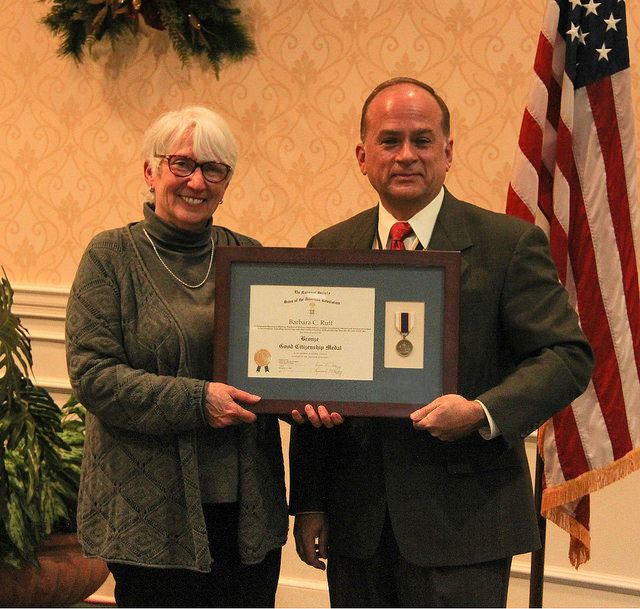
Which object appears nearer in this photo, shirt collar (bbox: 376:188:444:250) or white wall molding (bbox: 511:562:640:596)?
shirt collar (bbox: 376:188:444:250)

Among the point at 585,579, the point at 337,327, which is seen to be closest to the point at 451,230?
the point at 337,327

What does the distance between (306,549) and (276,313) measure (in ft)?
1.84

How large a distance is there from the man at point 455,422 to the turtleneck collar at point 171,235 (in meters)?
0.43

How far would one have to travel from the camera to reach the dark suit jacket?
83.5 inches

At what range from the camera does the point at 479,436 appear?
2.15m

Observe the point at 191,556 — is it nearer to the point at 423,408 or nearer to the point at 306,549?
the point at 306,549

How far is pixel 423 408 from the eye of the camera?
2.08m

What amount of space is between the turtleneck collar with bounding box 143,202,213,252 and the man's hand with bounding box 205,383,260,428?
0.36m

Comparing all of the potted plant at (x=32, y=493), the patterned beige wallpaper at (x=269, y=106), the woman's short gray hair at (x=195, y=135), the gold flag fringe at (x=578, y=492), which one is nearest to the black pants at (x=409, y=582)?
the woman's short gray hair at (x=195, y=135)

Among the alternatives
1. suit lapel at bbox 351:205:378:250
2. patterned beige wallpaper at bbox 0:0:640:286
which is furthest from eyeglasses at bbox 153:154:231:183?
patterned beige wallpaper at bbox 0:0:640:286

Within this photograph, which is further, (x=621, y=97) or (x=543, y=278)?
(x=621, y=97)

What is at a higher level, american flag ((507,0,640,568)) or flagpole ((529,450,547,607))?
american flag ((507,0,640,568))

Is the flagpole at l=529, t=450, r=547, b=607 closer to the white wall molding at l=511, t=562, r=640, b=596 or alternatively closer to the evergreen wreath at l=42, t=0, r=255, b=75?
the white wall molding at l=511, t=562, r=640, b=596

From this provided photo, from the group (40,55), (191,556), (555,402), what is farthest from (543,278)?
(40,55)
